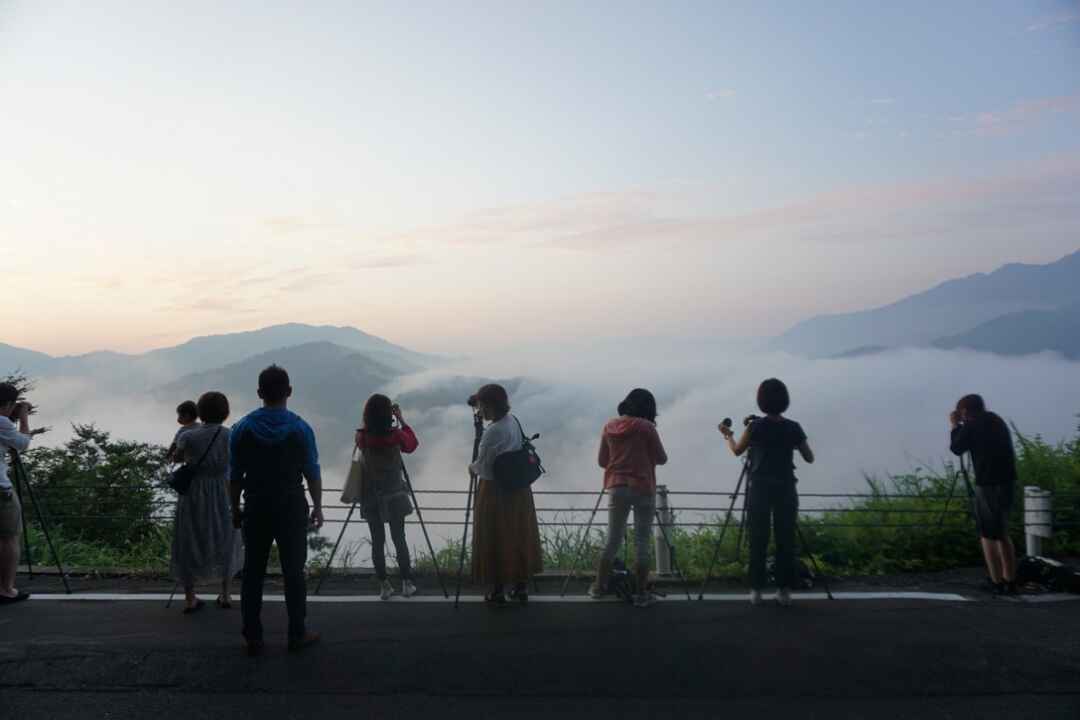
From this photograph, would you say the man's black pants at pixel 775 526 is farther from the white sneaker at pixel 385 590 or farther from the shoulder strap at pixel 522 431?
the white sneaker at pixel 385 590

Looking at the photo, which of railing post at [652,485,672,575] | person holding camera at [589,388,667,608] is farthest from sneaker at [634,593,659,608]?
railing post at [652,485,672,575]

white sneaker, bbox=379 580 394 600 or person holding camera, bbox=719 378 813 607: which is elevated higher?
person holding camera, bbox=719 378 813 607

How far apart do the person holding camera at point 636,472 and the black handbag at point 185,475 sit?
118 inches

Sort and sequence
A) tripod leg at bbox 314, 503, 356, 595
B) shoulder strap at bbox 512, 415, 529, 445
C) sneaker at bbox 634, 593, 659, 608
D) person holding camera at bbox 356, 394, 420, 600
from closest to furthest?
sneaker at bbox 634, 593, 659, 608, shoulder strap at bbox 512, 415, 529, 445, person holding camera at bbox 356, 394, 420, 600, tripod leg at bbox 314, 503, 356, 595

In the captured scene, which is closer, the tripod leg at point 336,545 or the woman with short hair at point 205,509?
the woman with short hair at point 205,509

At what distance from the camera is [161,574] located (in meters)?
8.73

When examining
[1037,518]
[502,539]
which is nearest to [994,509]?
[1037,518]

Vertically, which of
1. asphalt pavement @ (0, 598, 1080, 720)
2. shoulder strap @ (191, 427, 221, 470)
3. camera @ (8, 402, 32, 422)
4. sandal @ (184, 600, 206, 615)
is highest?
camera @ (8, 402, 32, 422)

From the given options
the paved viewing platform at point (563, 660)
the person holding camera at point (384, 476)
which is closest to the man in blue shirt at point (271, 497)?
the paved viewing platform at point (563, 660)

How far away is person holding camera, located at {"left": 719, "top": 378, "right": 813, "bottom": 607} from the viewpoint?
7160 millimetres

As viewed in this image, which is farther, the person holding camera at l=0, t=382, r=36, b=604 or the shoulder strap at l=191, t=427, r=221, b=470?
the person holding camera at l=0, t=382, r=36, b=604

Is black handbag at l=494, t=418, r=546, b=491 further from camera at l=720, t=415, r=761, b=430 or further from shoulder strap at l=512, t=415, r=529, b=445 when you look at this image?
camera at l=720, t=415, r=761, b=430

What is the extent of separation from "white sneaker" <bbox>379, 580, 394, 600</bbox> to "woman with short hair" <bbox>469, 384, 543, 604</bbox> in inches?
32.6

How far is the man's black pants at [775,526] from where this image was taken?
716cm
